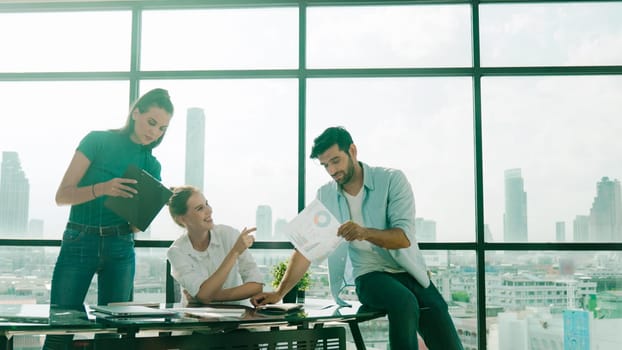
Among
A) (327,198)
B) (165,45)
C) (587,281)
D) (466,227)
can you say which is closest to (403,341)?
(327,198)

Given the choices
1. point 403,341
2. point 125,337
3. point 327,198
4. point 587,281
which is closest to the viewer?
point 125,337

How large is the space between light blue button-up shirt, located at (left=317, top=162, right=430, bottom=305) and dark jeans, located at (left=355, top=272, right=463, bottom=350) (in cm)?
6

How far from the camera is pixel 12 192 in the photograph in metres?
3.97

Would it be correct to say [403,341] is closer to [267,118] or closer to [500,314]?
[500,314]

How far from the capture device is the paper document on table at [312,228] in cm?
218

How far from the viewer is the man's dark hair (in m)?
2.54

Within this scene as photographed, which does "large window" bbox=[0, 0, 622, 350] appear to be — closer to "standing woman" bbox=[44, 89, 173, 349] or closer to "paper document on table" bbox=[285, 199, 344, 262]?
"standing woman" bbox=[44, 89, 173, 349]

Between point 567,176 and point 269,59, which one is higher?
point 269,59

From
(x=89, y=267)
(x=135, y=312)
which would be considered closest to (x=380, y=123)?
(x=89, y=267)

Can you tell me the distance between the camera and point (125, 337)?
5.08ft

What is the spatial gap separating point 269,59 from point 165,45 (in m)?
0.68

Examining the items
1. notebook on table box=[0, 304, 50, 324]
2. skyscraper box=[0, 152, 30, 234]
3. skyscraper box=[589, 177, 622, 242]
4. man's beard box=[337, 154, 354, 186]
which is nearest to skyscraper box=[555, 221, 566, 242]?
skyscraper box=[589, 177, 622, 242]

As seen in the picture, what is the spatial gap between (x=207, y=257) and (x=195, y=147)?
155 centimetres

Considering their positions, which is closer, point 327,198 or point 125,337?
point 125,337
